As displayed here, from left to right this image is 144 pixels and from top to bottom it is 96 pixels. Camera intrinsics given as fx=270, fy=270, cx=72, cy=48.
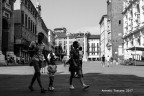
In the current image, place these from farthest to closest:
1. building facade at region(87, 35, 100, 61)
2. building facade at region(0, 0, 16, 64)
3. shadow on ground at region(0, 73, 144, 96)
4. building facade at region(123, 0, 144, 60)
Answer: building facade at region(87, 35, 100, 61)
building facade at region(123, 0, 144, 60)
building facade at region(0, 0, 16, 64)
shadow on ground at region(0, 73, 144, 96)

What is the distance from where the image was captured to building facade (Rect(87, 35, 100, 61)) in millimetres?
173000

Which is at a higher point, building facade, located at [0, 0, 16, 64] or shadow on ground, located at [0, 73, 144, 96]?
building facade, located at [0, 0, 16, 64]

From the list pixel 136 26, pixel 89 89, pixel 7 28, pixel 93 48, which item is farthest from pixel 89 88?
pixel 93 48

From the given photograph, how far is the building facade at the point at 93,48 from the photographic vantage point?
173 meters

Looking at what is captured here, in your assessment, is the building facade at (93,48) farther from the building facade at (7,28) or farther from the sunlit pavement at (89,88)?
the sunlit pavement at (89,88)

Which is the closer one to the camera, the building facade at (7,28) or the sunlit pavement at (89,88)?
the sunlit pavement at (89,88)

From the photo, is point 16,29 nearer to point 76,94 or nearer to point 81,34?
point 76,94

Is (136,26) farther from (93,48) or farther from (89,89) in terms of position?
(93,48)

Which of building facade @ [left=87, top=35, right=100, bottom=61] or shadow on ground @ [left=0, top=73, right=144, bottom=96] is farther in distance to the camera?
building facade @ [left=87, top=35, right=100, bottom=61]

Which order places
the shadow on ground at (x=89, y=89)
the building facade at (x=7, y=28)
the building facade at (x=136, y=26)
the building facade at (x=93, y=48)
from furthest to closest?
the building facade at (x=93, y=48)
the building facade at (x=136, y=26)
the building facade at (x=7, y=28)
the shadow on ground at (x=89, y=89)

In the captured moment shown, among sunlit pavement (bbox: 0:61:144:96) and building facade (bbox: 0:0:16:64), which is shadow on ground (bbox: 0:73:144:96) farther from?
building facade (bbox: 0:0:16:64)

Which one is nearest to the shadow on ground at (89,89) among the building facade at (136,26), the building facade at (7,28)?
the building facade at (136,26)

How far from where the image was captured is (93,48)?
17438cm

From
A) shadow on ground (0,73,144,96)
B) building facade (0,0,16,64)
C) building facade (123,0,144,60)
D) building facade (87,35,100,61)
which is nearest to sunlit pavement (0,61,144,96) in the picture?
shadow on ground (0,73,144,96)
